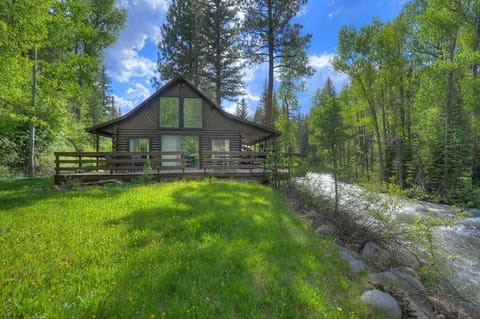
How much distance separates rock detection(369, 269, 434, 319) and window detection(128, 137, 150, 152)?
1427 cm

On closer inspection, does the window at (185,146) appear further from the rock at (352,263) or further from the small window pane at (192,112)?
the rock at (352,263)

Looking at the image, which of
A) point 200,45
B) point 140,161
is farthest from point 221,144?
point 200,45

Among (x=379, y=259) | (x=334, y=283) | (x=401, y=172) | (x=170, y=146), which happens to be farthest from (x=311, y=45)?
(x=334, y=283)

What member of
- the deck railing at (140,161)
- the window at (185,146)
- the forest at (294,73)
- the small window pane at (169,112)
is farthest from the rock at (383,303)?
the small window pane at (169,112)

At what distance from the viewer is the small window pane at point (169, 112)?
15.5 meters

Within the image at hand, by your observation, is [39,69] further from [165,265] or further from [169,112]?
[165,265]

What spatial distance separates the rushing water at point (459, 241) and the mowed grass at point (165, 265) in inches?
99.1

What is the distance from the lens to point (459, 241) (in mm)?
7441

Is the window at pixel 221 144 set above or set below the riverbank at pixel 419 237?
above

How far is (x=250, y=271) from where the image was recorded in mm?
3492

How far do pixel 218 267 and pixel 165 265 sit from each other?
76 cm

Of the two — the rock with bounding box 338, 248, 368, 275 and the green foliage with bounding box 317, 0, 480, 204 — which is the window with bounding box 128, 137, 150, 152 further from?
the rock with bounding box 338, 248, 368, 275

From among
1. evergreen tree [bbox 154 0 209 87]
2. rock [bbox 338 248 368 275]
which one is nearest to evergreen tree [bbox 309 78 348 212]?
rock [bbox 338 248 368 275]

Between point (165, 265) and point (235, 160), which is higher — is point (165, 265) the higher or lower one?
the lower one
